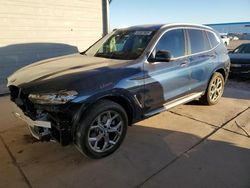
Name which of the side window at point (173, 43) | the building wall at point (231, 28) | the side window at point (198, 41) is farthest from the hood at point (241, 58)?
the building wall at point (231, 28)

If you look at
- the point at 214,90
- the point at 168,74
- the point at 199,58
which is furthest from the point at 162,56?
the point at 214,90

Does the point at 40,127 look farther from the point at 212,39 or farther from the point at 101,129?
the point at 212,39

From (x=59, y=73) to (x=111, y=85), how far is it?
0.71 metres

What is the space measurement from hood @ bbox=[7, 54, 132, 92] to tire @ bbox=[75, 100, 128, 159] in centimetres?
45

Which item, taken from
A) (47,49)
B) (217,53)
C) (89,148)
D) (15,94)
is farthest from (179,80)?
(47,49)

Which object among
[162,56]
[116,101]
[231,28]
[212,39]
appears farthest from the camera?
[231,28]

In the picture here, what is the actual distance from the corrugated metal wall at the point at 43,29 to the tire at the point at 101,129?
14.7ft

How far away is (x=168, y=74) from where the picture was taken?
164 inches

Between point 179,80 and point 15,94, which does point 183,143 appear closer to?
point 179,80

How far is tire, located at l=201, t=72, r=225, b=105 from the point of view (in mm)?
5533

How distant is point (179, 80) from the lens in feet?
14.6

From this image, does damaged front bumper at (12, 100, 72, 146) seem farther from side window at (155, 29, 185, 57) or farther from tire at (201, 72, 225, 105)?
tire at (201, 72, 225, 105)

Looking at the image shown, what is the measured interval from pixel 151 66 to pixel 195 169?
5.24 feet

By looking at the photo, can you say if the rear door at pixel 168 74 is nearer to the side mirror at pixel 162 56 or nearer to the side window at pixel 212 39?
the side mirror at pixel 162 56
